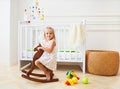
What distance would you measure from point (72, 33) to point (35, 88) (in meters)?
1.00

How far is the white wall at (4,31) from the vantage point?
2949mm

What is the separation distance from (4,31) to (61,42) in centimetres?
92

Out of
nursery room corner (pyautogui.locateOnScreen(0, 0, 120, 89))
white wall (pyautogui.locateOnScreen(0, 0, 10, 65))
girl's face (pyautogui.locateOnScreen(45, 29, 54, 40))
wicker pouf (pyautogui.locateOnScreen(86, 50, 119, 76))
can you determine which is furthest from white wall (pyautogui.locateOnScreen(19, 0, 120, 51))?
girl's face (pyautogui.locateOnScreen(45, 29, 54, 40))

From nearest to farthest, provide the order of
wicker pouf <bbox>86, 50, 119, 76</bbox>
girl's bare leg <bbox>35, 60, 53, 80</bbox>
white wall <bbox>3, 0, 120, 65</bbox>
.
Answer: girl's bare leg <bbox>35, 60, 53, 80</bbox> → wicker pouf <bbox>86, 50, 119, 76</bbox> → white wall <bbox>3, 0, 120, 65</bbox>

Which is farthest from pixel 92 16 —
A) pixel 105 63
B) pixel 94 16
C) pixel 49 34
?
pixel 49 34

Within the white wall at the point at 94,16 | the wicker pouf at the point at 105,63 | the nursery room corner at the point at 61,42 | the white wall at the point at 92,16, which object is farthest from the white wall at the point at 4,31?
the wicker pouf at the point at 105,63

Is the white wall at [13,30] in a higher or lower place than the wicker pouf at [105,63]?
higher

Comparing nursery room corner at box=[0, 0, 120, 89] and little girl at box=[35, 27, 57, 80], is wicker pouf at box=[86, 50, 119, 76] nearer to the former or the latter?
nursery room corner at box=[0, 0, 120, 89]

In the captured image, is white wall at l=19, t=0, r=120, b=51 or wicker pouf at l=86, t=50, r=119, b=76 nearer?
wicker pouf at l=86, t=50, r=119, b=76

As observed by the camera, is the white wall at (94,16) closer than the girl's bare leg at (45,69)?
No

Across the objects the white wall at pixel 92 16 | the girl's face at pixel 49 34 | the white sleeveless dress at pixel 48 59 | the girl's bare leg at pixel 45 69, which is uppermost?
the white wall at pixel 92 16

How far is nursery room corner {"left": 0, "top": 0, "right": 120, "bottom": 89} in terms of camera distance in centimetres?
210

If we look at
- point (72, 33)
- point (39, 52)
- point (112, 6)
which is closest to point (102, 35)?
point (112, 6)

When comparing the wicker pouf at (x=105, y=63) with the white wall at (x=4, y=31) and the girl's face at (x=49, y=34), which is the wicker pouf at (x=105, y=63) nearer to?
the girl's face at (x=49, y=34)
